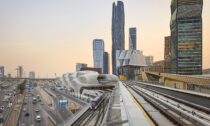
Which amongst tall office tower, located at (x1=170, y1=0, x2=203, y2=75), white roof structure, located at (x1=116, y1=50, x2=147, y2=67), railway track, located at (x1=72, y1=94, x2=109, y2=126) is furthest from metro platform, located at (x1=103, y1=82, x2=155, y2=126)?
white roof structure, located at (x1=116, y1=50, x2=147, y2=67)

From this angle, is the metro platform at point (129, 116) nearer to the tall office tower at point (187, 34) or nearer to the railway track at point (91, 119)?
the railway track at point (91, 119)

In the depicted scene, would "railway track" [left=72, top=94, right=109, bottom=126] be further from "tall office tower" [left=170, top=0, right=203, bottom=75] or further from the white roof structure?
the white roof structure

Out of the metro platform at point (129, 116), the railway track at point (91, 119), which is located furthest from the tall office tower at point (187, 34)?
the metro platform at point (129, 116)

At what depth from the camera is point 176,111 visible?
1125 centimetres

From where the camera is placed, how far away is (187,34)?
13738 cm

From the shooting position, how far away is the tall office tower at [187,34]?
429 ft

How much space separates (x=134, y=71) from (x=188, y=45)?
3018 cm

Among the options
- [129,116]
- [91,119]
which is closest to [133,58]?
[91,119]

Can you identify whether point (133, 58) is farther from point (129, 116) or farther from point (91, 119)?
point (129, 116)

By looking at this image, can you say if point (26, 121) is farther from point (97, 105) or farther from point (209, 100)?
point (209, 100)

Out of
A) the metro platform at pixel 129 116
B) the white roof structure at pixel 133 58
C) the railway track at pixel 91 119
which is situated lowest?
the railway track at pixel 91 119

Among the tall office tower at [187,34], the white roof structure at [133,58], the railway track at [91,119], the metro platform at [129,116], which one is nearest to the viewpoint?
the metro platform at [129,116]

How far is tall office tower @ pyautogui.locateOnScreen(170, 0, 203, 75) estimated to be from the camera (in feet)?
429

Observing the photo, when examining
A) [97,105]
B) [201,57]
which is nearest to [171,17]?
[201,57]
